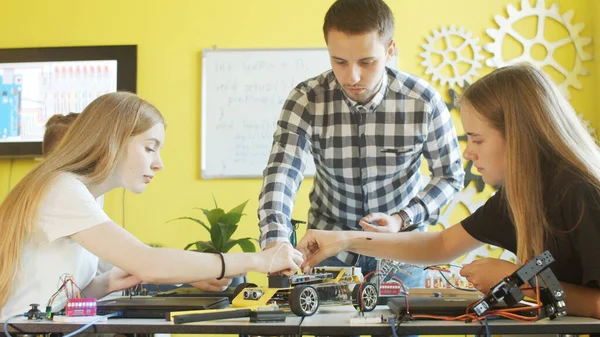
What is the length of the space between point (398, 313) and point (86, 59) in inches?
125

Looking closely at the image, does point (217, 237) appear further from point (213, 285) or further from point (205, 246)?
point (213, 285)

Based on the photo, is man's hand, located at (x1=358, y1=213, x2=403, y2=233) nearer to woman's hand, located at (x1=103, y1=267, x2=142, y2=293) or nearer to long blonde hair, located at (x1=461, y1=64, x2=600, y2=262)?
long blonde hair, located at (x1=461, y1=64, x2=600, y2=262)

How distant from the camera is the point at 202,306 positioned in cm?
146

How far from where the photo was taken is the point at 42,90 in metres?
4.06

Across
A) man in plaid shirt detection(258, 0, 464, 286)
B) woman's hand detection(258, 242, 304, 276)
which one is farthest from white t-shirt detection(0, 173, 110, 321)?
man in plaid shirt detection(258, 0, 464, 286)

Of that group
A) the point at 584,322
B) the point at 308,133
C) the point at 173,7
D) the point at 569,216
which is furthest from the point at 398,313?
the point at 173,7

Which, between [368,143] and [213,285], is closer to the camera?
[213,285]

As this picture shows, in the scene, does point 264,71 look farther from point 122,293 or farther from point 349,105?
point 122,293

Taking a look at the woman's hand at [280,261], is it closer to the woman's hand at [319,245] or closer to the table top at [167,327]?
the woman's hand at [319,245]

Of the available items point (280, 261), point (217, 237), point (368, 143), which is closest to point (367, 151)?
point (368, 143)

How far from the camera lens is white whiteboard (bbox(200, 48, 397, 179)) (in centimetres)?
394

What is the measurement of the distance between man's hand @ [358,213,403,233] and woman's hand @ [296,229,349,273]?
0.12 m

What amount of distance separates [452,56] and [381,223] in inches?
82.6

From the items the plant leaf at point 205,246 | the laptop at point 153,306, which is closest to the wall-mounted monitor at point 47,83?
the plant leaf at point 205,246
